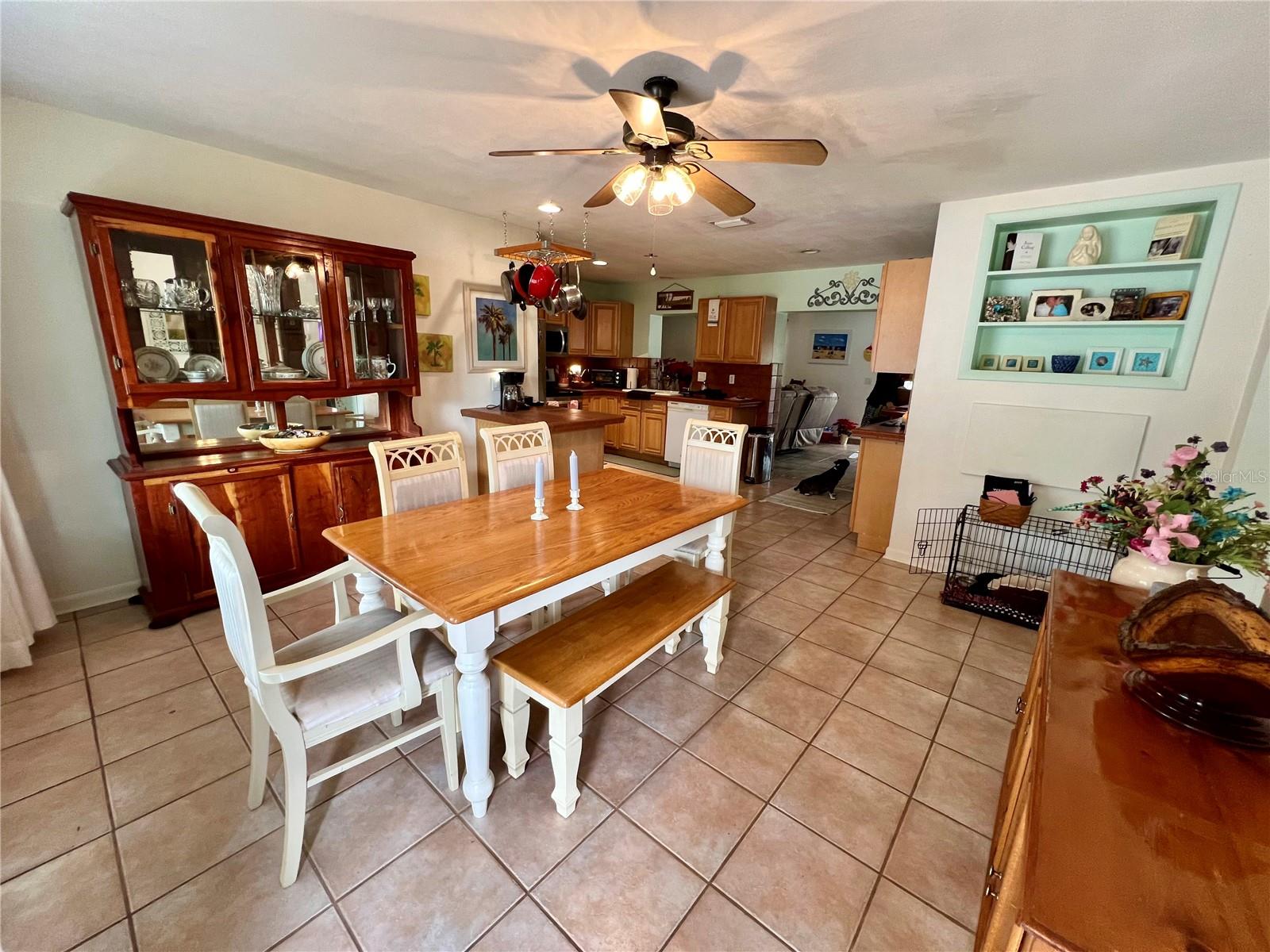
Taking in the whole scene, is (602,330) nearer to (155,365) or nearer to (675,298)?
(675,298)

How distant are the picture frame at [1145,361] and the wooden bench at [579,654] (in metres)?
2.62

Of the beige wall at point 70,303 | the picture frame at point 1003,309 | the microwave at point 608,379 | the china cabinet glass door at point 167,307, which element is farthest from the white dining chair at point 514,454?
the microwave at point 608,379

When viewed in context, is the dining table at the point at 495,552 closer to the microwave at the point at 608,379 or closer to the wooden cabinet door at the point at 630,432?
the wooden cabinet door at the point at 630,432

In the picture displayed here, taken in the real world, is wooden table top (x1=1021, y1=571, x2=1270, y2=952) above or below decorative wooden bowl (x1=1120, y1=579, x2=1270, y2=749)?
below

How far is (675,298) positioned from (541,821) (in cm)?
602

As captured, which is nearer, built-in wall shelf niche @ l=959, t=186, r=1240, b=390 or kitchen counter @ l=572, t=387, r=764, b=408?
built-in wall shelf niche @ l=959, t=186, r=1240, b=390

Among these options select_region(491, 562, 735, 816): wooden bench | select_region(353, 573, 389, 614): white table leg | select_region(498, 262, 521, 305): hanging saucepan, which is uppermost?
select_region(498, 262, 521, 305): hanging saucepan

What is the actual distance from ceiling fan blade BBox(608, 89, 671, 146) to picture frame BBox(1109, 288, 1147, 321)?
2.73 metres

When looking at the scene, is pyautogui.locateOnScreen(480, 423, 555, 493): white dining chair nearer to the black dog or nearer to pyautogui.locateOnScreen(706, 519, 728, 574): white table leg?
pyautogui.locateOnScreen(706, 519, 728, 574): white table leg

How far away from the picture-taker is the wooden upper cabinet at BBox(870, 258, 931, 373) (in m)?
3.28

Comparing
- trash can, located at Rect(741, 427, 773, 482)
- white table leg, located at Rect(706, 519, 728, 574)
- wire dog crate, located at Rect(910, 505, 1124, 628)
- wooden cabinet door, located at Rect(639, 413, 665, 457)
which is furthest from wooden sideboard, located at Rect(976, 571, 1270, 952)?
wooden cabinet door, located at Rect(639, 413, 665, 457)

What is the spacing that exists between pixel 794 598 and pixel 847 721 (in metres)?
1.00

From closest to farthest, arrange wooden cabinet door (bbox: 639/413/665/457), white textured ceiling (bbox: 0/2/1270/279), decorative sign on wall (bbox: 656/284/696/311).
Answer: white textured ceiling (bbox: 0/2/1270/279), wooden cabinet door (bbox: 639/413/665/457), decorative sign on wall (bbox: 656/284/696/311)

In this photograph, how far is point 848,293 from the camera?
5.08m
